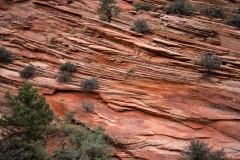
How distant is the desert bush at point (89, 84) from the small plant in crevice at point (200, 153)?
529 cm

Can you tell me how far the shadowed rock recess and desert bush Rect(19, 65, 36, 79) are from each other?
0.88 ft

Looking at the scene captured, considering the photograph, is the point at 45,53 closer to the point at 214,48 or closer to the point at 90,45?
the point at 90,45

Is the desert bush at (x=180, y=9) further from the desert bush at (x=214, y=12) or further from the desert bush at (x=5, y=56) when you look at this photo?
the desert bush at (x=5, y=56)

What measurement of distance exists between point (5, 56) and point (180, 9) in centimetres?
1217

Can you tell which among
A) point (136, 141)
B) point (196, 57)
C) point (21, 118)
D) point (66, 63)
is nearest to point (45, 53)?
point (66, 63)

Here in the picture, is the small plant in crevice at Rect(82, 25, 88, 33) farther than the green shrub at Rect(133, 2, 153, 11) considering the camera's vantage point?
No

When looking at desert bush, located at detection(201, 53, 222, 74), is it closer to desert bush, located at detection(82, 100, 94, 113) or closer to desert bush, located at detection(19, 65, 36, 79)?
desert bush, located at detection(82, 100, 94, 113)

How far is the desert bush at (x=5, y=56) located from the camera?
12.3m

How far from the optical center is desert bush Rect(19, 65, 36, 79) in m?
11.6

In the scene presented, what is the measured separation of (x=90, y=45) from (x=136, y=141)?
6489 mm

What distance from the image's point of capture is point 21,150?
26.0 feet

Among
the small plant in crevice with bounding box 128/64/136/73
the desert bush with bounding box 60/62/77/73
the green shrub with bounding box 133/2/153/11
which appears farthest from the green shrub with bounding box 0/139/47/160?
the green shrub with bounding box 133/2/153/11

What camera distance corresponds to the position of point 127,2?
665 inches

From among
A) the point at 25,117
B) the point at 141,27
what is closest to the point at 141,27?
the point at 141,27
